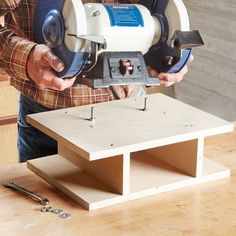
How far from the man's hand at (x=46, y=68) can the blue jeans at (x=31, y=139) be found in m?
0.28

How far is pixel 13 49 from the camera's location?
1.44 metres

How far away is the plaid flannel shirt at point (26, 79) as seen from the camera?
1.47 meters

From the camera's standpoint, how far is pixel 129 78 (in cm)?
121

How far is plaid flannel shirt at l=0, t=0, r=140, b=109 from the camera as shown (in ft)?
4.82

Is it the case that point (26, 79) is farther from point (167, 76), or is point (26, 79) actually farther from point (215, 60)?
point (215, 60)

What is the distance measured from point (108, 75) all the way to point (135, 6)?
0.47ft

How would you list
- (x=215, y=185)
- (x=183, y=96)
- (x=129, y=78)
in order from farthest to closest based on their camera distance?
(x=183, y=96), (x=215, y=185), (x=129, y=78)

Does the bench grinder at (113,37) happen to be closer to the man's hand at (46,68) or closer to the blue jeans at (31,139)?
the man's hand at (46,68)

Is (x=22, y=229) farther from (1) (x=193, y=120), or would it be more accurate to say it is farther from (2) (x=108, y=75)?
(1) (x=193, y=120)

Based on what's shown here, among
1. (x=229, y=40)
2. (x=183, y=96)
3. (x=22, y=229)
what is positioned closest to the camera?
(x=22, y=229)

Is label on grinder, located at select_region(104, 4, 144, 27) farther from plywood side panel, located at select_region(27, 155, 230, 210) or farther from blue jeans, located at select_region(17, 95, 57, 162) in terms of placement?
blue jeans, located at select_region(17, 95, 57, 162)

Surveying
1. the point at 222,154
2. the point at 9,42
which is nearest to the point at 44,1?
the point at 9,42

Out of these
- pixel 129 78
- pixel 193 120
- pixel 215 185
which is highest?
pixel 129 78

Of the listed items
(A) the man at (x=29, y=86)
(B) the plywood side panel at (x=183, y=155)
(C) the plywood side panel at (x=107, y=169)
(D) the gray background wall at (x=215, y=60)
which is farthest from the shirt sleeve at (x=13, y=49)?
(D) the gray background wall at (x=215, y=60)
